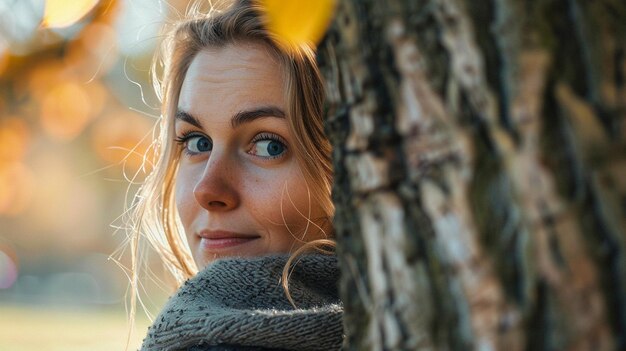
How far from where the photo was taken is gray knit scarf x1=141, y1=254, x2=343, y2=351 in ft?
5.47

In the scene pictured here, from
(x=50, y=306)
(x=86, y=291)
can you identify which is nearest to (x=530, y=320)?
(x=50, y=306)

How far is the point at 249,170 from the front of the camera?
2.11m

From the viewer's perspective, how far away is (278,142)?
2.15 metres

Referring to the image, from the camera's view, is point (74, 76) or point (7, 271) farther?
point (7, 271)

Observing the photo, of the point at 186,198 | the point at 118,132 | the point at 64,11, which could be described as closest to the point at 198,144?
the point at 186,198

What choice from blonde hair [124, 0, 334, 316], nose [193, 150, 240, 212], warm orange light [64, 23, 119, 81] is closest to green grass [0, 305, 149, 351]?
warm orange light [64, 23, 119, 81]

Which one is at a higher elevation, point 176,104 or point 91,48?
point 91,48

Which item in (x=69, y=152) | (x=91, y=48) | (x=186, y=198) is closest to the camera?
(x=186, y=198)

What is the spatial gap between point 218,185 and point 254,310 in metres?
0.42

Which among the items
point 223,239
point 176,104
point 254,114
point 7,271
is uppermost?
point 7,271

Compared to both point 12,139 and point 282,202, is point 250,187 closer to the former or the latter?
point 282,202

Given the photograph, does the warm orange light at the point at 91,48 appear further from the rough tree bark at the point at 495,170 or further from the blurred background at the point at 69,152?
the rough tree bark at the point at 495,170

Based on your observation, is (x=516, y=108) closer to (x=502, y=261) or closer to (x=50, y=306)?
(x=502, y=261)

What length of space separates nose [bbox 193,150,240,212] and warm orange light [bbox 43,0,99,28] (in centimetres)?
97
